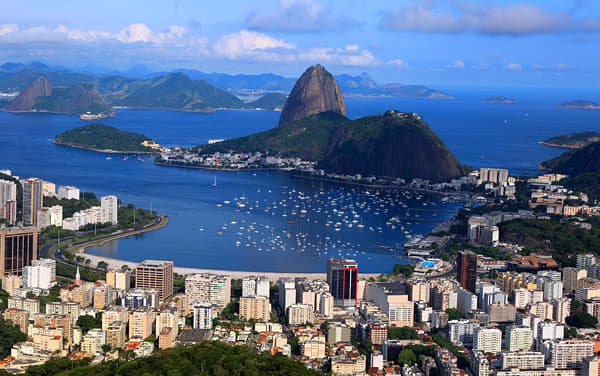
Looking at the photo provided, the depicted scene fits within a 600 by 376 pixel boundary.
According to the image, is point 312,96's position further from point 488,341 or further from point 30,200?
point 488,341

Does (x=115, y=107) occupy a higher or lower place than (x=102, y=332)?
higher

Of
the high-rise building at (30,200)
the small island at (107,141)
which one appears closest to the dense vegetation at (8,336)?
the high-rise building at (30,200)

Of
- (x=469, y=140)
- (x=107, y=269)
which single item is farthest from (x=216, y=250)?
(x=469, y=140)

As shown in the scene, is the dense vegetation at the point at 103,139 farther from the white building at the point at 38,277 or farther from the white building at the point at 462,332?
the white building at the point at 462,332

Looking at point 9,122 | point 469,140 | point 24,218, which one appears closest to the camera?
point 24,218

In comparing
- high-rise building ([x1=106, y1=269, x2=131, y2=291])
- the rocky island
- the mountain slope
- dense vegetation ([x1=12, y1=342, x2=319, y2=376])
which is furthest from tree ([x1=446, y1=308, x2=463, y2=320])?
the mountain slope

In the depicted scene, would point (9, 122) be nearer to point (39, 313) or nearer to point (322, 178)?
point (322, 178)

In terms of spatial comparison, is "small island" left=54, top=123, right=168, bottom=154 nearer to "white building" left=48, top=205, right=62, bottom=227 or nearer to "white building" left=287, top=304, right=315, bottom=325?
"white building" left=48, top=205, right=62, bottom=227

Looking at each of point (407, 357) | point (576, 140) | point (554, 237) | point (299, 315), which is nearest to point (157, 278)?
point (299, 315)
